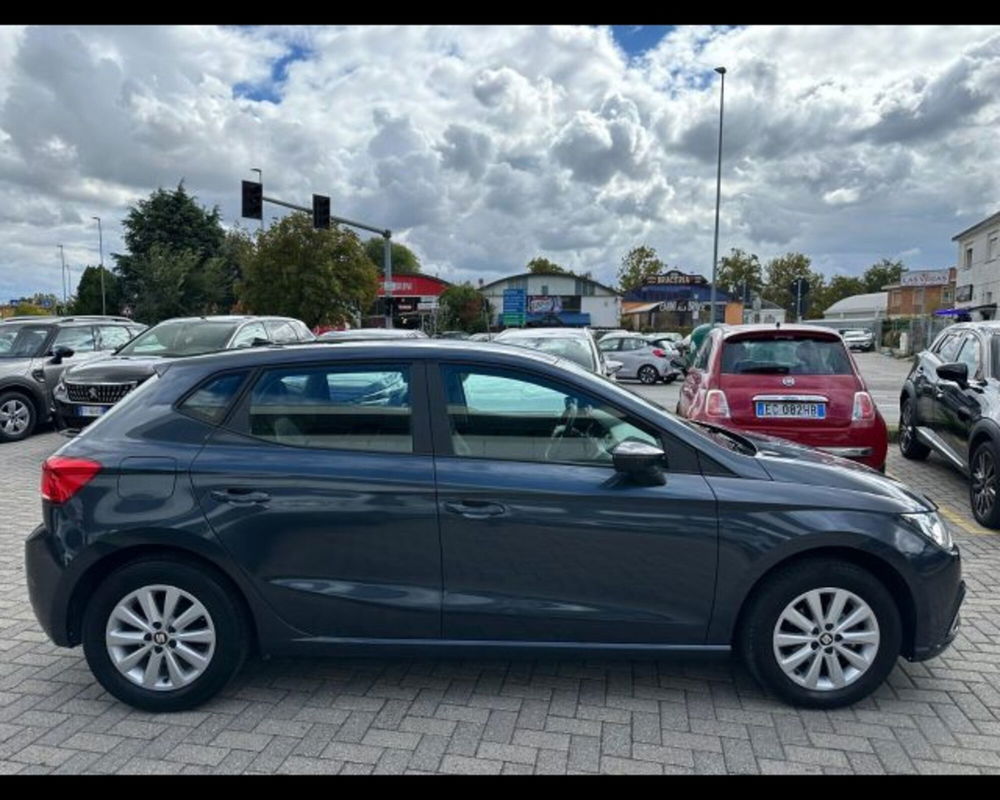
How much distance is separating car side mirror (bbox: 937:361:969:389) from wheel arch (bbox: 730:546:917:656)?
13.2ft

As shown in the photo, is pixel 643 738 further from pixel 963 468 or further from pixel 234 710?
pixel 963 468

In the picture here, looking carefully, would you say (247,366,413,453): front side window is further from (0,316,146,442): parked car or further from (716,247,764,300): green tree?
(716,247,764,300): green tree

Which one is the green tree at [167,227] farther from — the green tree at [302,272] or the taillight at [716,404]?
the taillight at [716,404]

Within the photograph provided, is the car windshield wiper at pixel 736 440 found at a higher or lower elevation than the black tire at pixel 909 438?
higher

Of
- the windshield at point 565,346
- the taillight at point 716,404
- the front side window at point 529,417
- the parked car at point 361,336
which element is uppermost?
the parked car at point 361,336

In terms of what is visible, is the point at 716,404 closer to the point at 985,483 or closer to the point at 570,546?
the point at 985,483

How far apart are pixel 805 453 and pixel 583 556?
1.37 meters

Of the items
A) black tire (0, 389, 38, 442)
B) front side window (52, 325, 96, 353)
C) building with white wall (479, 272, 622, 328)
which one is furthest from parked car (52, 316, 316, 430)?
building with white wall (479, 272, 622, 328)

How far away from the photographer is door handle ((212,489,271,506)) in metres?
3.04

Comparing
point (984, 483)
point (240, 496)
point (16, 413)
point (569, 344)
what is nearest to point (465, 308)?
point (16, 413)

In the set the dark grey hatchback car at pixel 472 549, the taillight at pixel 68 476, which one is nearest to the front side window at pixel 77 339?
the taillight at pixel 68 476

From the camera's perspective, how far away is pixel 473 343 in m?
3.44

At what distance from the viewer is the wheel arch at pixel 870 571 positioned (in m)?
3.04

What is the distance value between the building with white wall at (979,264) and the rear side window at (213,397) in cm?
4416
